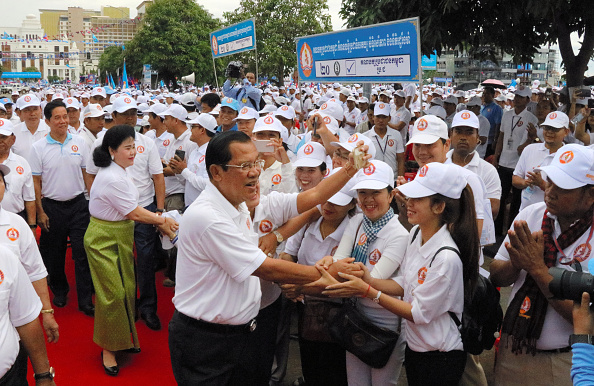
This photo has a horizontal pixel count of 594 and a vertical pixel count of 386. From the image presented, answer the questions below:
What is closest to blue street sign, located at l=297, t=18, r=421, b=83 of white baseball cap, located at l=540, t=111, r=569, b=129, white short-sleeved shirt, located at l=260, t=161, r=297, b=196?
white baseball cap, located at l=540, t=111, r=569, b=129

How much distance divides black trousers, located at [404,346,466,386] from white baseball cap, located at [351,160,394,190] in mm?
911

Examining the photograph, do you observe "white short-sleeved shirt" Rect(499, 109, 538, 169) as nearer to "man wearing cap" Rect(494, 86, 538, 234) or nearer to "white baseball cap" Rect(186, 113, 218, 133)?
"man wearing cap" Rect(494, 86, 538, 234)

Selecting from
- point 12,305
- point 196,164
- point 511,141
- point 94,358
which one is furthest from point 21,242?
point 511,141

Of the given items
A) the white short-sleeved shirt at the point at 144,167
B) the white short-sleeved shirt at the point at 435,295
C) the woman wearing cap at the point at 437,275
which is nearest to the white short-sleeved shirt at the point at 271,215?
the woman wearing cap at the point at 437,275

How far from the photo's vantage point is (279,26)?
25734 mm

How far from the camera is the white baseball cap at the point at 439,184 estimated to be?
2.54 metres

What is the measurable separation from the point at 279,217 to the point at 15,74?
100654 mm

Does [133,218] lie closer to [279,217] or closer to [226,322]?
[279,217]

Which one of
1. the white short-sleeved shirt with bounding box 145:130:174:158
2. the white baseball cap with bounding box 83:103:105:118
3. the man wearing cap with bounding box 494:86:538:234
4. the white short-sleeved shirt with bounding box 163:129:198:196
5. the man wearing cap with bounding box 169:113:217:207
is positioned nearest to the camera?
the man wearing cap with bounding box 169:113:217:207

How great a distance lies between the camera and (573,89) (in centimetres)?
800

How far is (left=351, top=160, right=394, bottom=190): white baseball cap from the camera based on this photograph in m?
2.96

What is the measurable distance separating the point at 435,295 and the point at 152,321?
136 inches

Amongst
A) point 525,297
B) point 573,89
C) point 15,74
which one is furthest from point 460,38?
point 15,74

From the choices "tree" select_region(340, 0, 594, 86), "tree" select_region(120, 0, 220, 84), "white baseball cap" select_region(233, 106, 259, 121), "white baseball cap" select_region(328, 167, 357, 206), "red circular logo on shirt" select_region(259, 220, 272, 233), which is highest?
"tree" select_region(120, 0, 220, 84)
